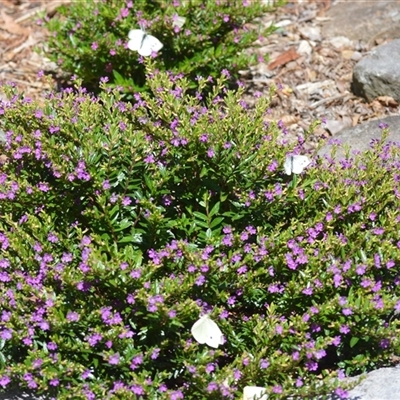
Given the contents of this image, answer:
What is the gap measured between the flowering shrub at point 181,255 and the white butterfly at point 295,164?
0.21 feet

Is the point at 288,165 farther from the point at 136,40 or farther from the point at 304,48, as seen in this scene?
the point at 304,48

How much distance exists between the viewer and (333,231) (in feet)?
12.4

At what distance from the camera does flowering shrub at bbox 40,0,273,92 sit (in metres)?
5.20

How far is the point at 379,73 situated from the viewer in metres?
5.53

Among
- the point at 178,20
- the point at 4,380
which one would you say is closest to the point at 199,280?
the point at 4,380

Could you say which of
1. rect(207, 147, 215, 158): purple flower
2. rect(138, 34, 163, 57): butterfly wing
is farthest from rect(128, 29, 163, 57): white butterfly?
rect(207, 147, 215, 158): purple flower

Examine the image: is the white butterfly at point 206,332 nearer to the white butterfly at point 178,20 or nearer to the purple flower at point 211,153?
the purple flower at point 211,153

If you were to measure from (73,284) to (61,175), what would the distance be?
0.54 m

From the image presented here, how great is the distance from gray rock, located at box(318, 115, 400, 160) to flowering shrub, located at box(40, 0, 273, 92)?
0.87m

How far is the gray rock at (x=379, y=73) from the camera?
5.51 m

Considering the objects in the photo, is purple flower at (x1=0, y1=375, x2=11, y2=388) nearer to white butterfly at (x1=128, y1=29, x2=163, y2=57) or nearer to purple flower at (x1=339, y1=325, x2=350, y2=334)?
purple flower at (x1=339, y1=325, x2=350, y2=334)

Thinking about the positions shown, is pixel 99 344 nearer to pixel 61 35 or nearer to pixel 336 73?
pixel 61 35

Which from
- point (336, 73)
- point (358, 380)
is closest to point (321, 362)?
point (358, 380)

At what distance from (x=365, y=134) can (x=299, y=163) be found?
1.54 meters
